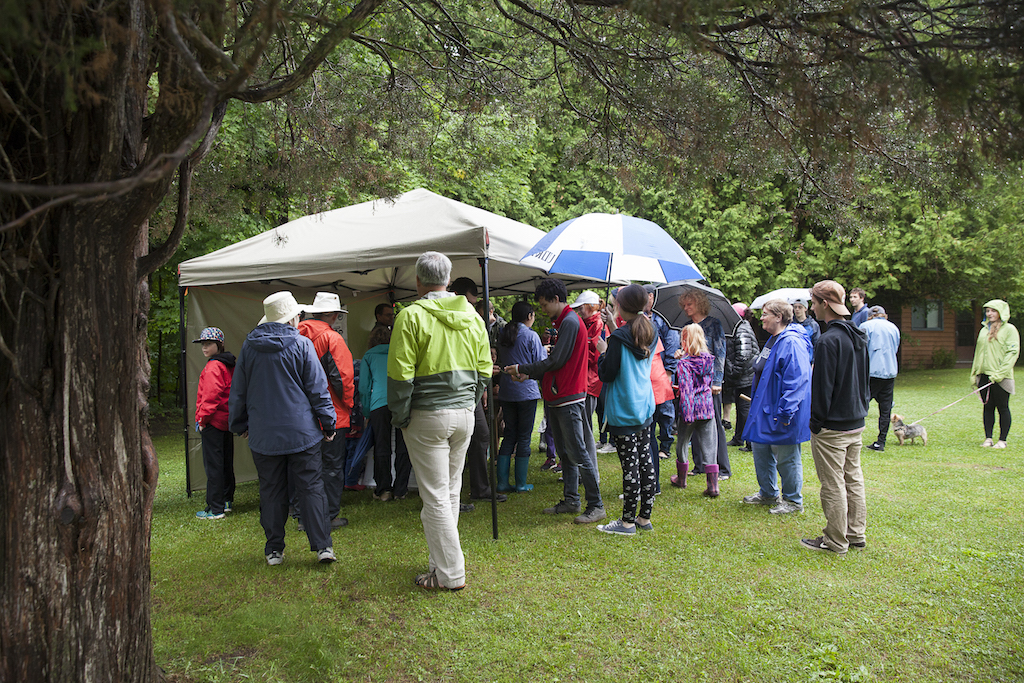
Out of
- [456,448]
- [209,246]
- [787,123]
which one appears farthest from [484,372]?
[209,246]

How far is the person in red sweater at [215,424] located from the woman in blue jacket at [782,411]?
4.64 m

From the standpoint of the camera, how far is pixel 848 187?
328 cm

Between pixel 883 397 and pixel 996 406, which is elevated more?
pixel 883 397

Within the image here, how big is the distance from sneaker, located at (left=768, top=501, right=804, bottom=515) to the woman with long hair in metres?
2.25

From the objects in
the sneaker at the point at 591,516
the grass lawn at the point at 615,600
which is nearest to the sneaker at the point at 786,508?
the grass lawn at the point at 615,600

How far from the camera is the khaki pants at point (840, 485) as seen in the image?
4.59 metres

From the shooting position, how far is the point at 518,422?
6562mm

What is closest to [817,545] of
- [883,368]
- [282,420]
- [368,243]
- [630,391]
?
[630,391]

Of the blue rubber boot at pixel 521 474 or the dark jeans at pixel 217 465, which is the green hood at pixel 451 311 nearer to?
the blue rubber boot at pixel 521 474

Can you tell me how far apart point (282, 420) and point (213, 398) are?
6.86 feet

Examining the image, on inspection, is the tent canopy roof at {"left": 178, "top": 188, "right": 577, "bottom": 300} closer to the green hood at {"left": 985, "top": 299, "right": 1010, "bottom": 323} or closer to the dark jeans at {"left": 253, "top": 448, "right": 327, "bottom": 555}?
the dark jeans at {"left": 253, "top": 448, "right": 327, "bottom": 555}

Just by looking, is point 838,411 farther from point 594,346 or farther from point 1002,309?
point 1002,309

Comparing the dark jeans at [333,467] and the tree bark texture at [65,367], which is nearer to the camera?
the tree bark texture at [65,367]

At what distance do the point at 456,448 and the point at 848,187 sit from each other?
258 centimetres
